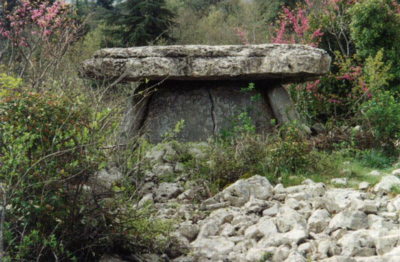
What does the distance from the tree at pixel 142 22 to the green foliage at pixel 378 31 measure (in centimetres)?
883

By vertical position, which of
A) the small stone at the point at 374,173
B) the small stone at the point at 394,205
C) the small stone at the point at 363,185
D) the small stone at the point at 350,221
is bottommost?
the small stone at the point at 374,173

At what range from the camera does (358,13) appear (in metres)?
10.6

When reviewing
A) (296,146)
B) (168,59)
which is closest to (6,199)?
(296,146)

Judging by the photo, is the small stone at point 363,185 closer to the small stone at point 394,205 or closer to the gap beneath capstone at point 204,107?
the small stone at point 394,205

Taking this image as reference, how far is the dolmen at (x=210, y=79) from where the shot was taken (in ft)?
25.7

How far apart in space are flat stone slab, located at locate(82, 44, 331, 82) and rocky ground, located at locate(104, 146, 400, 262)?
2463mm

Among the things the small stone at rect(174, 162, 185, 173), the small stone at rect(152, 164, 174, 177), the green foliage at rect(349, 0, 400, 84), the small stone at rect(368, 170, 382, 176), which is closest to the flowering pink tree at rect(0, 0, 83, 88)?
the small stone at rect(152, 164, 174, 177)

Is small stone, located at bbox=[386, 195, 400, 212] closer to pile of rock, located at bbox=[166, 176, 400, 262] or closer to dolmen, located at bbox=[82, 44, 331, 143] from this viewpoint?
pile of rock, located at bbox=[166, 176, 400, 262]

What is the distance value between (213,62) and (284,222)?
3942mm

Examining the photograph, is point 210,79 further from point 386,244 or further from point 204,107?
point 386,244

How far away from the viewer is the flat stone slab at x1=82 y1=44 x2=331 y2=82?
7.79m

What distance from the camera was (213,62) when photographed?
7840 mm

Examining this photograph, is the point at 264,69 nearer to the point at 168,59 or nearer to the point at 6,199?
the point at 168,59

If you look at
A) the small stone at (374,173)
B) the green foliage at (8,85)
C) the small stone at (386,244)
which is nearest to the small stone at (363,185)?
the small stone at (374,173)
